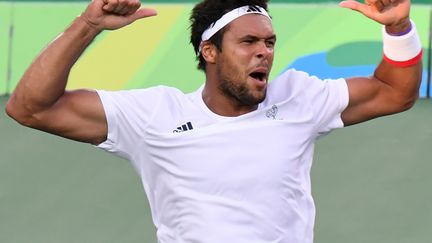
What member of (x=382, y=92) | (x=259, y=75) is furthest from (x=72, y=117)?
(x=382, y=92)

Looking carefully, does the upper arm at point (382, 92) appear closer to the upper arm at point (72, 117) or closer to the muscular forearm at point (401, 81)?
the muscular forearm at point (401, 81)

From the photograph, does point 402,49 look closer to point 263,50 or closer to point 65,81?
point 263,50

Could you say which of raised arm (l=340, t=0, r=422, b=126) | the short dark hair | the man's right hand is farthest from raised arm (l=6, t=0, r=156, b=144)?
raised arm (l=340, t=0, r=422, b=126)

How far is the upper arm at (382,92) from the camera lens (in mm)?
4934

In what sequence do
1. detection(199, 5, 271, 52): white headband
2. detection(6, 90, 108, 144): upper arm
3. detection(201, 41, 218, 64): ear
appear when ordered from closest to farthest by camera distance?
1. detection(6, 90, 108, 144): upper arm
2. detection(199, 5, 271, 52): white headband
3. detection(201, 41, 218, 64): ear

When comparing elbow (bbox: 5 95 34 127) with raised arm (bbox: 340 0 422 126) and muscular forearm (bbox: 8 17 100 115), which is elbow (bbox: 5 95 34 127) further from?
raised arm (bbox: 340 0 422 126)

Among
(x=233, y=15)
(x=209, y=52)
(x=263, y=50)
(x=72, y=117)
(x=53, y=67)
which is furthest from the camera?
(x=209, y=52)

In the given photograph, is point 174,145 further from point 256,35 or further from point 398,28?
point 398,28

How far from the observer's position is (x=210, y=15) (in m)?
5.17

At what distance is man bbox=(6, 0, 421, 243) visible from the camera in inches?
187

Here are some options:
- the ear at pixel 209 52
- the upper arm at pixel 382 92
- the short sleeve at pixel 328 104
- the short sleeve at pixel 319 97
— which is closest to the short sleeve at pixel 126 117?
the ear at pixel 209 52

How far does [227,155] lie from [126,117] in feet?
1.39

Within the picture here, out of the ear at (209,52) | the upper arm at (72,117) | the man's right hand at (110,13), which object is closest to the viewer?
the man's right hand at (110,13)

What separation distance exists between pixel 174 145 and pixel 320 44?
3669 mm
